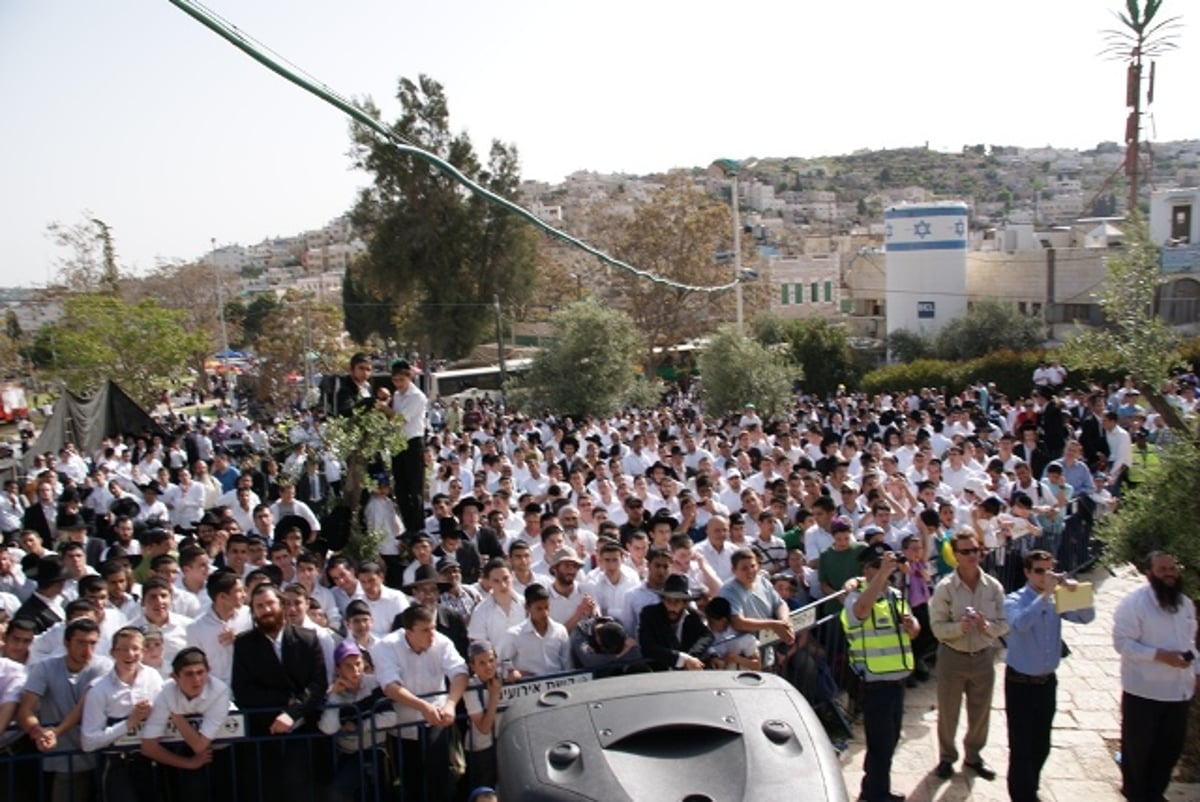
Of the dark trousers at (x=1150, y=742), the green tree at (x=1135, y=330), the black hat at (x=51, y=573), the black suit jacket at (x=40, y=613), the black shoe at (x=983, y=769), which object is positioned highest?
the green tree at (x=1135, y=330)

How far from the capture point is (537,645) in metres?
6.06

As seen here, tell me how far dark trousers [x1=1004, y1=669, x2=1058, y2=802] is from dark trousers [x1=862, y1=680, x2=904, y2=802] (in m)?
0.68

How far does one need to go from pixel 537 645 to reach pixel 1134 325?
15.1ft

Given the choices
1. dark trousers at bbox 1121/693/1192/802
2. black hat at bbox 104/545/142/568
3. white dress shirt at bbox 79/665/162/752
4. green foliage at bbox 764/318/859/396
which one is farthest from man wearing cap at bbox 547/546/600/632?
green foliage at bbox 764/318/859/396

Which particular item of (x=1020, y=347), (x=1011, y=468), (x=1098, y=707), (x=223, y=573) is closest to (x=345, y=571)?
(x=223, y=573)

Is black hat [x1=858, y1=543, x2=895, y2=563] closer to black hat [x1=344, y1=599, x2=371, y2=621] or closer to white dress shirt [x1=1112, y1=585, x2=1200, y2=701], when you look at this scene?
white dress shirt [x1=1112, y1=585, x2=1200, y2=701]

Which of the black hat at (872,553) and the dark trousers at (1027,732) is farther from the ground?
the black hat at (872,553)

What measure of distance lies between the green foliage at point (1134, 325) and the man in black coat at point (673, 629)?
3.46 meters

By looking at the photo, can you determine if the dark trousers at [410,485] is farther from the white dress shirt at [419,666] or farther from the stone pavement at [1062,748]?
the stone pavement at [1062,748]

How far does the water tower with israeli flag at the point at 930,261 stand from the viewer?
4188cm

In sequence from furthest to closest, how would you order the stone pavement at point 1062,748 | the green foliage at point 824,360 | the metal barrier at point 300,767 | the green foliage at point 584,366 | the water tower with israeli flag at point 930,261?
the water tower with israeli flag at point 930,261
the green foliage at point 824,360
the green foliage at point 584,366
the stone pavement at point 1062,748
the metal barrier at point 300,767

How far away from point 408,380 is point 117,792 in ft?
14.2

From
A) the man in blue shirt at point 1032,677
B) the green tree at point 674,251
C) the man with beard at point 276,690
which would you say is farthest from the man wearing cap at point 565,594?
the green tree at point 674,251

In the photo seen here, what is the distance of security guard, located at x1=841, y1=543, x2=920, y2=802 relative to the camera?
6.00 meters
